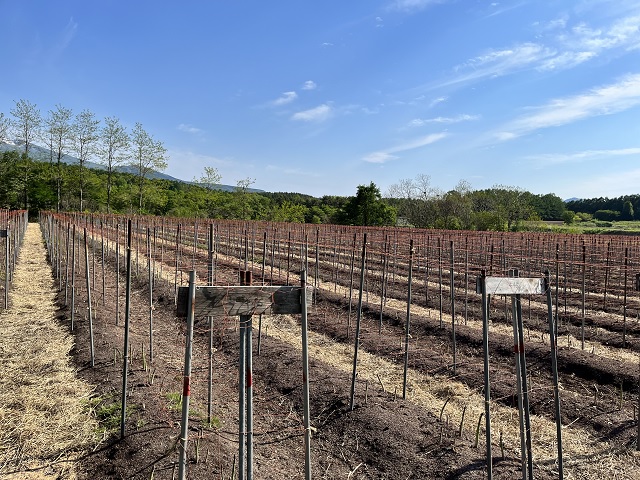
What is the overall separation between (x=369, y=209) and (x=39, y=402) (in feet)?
142

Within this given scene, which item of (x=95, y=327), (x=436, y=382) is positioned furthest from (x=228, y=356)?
(x=436, y=382)

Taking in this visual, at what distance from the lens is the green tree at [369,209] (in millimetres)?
46750

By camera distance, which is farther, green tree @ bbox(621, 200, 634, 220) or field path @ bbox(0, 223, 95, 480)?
green tree @ bbox(621, 200, 634, 220)

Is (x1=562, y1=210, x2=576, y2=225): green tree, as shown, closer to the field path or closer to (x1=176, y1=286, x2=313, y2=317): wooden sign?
the field path

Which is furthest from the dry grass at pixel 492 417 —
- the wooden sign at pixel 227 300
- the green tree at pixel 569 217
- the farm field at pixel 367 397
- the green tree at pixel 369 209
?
the green tree at pixel 569 217

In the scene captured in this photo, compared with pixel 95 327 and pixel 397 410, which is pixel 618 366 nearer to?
pixel 397 410

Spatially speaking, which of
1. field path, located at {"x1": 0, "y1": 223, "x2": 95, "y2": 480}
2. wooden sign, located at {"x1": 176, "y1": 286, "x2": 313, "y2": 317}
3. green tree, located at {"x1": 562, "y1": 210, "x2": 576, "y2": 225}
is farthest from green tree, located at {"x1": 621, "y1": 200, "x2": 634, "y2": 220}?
wooden sign, located at {"x1": 176, "y1": 286, "x2": 313, "y2": 317}

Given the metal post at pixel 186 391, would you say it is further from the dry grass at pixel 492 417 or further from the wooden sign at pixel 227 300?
the dry grass at pixel 492 417

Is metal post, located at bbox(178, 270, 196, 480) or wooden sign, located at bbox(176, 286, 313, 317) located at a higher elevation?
wooden sign, located at bbox(176, 286, 313, 317)

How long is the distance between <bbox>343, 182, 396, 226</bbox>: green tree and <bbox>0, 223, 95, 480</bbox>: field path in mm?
39867

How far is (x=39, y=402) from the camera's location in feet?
15.9

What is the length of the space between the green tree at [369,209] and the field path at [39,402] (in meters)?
39.9

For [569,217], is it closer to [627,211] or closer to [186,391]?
[627,211]

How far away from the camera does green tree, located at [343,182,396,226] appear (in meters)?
46.8
